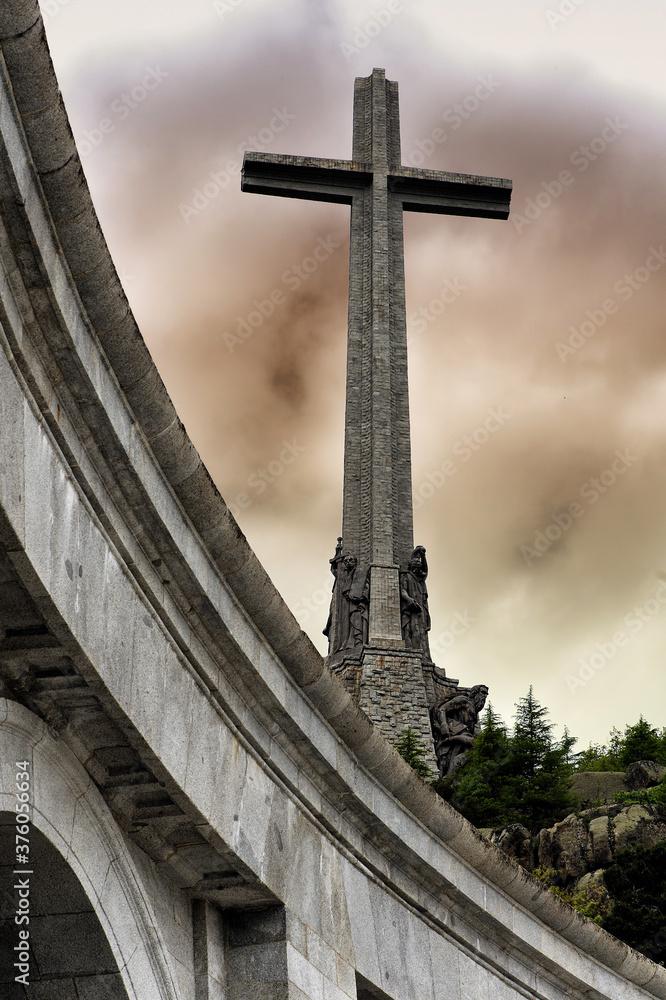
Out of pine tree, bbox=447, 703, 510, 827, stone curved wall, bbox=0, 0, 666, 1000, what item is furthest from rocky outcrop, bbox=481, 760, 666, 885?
stone curved wall, bbox=0, 0, 666, 1000

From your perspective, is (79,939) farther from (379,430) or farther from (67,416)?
(379,430)

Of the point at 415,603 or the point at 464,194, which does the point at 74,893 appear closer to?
the point at 415,603

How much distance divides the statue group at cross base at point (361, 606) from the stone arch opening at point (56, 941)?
33.7m

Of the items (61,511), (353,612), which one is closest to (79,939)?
(61,511)

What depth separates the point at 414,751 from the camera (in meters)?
34.5

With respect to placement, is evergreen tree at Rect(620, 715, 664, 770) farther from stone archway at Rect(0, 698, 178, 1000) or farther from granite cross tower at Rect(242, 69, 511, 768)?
stone archway at Rect(0, 698, 178, 1000)

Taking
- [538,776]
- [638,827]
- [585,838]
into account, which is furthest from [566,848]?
[538,776]

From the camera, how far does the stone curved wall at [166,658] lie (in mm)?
5910

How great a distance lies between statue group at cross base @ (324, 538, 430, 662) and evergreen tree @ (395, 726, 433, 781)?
4.23 metres

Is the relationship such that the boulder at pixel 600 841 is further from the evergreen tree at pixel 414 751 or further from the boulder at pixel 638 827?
the evergreen tree at pixel 414 751

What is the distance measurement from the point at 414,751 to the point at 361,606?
7.51 m

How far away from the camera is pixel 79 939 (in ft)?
21.0

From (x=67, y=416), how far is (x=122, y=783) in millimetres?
1917

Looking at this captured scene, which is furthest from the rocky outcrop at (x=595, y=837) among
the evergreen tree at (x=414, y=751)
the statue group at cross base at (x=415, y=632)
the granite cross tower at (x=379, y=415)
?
the granite cross tower at (x=379, y=415)
